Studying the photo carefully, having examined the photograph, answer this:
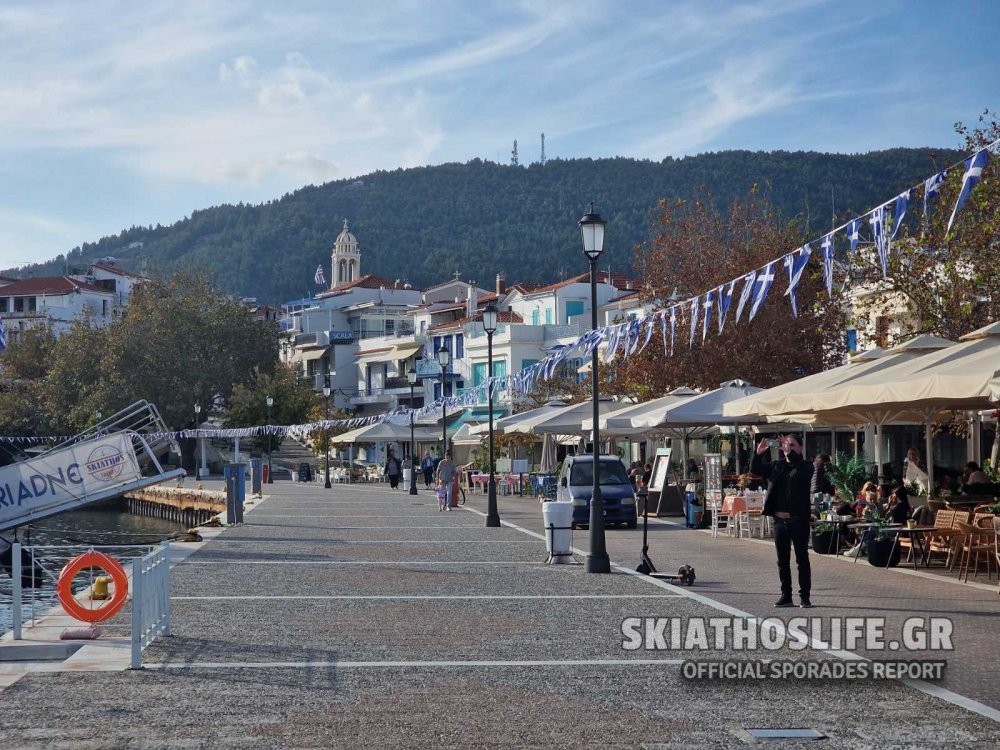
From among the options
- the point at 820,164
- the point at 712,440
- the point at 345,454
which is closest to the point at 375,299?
the point at 345,454

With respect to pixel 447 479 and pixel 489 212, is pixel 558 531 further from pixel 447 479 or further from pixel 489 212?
pixel 489 212

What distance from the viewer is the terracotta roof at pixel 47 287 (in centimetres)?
12169

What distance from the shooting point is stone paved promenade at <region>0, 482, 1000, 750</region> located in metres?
7.91

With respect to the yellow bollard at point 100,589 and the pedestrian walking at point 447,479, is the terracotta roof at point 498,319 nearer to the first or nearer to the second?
the pedestrian walking at point 447,479

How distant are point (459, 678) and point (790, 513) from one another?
17.7 ft

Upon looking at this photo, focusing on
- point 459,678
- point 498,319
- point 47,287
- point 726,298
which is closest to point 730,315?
point 726,298

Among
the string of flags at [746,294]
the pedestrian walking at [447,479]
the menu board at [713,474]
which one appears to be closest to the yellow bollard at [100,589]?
the string of flags at [746,294]

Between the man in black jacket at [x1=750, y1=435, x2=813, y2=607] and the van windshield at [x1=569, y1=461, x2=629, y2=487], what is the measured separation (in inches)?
573

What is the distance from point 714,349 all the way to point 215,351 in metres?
49.6

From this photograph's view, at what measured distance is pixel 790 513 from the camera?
45.4ft

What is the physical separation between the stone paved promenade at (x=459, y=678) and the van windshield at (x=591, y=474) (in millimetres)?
10109

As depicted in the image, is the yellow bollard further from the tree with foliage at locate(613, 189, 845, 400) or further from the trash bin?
the tree with foliage at locate(613, 189, 845, 400)

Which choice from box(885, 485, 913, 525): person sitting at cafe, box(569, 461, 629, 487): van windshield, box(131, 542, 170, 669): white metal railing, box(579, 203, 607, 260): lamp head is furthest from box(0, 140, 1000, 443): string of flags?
box(131, 542, 170, 669): white metal railing

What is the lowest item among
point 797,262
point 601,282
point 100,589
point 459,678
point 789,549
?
point 459,678
